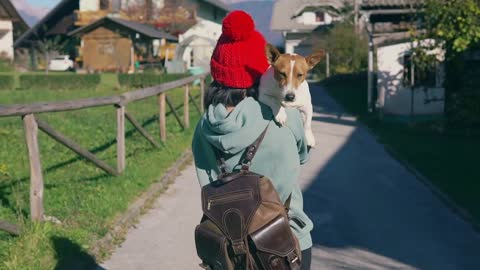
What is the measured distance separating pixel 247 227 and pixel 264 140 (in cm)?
40

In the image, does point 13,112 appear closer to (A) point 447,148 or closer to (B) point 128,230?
(B) point 128,230

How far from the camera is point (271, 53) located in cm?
372

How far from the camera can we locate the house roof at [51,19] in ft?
189

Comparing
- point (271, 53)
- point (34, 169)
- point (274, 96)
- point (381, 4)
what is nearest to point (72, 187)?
point (34, 169)

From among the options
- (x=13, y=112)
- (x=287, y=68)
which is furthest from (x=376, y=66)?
(x=287, y=68)

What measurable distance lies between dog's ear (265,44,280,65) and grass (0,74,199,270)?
3.01 metres

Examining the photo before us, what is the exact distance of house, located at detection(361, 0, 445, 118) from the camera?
19266 mm

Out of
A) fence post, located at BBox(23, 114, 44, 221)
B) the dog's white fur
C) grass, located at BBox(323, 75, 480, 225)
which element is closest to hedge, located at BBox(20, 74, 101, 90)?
grass, located at BBox(323, 75, 480, 225)

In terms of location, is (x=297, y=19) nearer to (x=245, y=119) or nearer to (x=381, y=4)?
(x=381, y=4)

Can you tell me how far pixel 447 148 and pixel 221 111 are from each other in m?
11.2

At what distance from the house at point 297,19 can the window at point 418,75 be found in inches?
1635

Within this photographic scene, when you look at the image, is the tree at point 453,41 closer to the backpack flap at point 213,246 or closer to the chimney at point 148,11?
the backpack flap at point 213,246

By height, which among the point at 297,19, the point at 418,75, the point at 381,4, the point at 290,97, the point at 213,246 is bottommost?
the point at 213,246

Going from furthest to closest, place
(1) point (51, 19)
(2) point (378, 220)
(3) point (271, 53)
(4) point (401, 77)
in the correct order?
(1) point (51, 19)
(4) point (401, 77)
(2) point (378, 220)
(3) point (271, 53)
